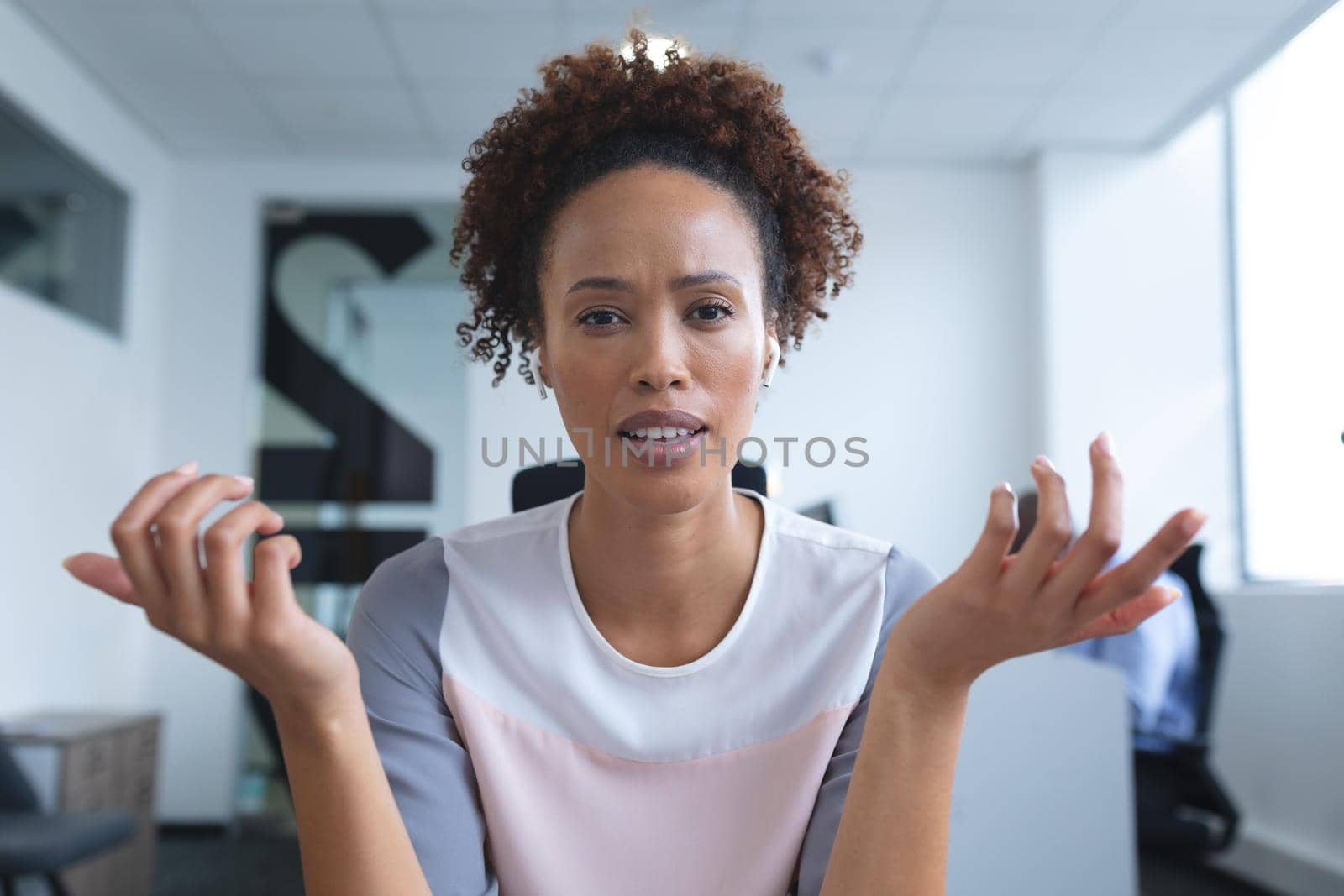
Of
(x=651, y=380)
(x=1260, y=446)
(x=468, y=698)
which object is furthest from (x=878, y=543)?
(x=1260, y=446)

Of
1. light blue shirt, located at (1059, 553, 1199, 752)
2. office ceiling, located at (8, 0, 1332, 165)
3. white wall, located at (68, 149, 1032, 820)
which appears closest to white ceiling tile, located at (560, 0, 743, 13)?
office ceiling, located at (8, 0, 1332, 165)

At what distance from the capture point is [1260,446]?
13.8 ft

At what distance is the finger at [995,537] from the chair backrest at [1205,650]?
97.1 inches

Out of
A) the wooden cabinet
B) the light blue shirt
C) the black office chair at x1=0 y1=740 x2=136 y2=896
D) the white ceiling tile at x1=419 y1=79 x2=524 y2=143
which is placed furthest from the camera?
the white ceiling tile at x1=419 y1=79 x2=524 y2=143

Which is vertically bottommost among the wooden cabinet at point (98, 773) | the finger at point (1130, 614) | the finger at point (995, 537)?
the wooden cabinet at point (98, 773)

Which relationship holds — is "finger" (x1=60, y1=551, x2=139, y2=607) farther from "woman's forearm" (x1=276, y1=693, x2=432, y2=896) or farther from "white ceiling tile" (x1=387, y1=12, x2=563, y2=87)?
"white ceiling tile" (x1=387, y1=12, x2=563, y2=87)

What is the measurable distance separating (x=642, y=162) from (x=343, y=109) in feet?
12.2

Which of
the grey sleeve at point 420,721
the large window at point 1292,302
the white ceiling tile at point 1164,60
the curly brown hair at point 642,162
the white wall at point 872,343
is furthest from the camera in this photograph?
the white wall at point 872,343

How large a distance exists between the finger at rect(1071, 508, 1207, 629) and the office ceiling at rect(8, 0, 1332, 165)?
9.98 ft

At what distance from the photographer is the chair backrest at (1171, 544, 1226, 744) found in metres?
2.84

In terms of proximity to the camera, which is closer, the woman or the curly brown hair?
the woman

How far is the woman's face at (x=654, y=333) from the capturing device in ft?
3.34

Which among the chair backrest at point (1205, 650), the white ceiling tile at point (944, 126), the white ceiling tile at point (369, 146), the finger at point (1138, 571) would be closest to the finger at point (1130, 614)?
the finger at point (1138, 571)

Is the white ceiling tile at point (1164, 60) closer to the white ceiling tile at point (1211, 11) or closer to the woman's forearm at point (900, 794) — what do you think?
the white ceiling tile at point (1211, 11)
